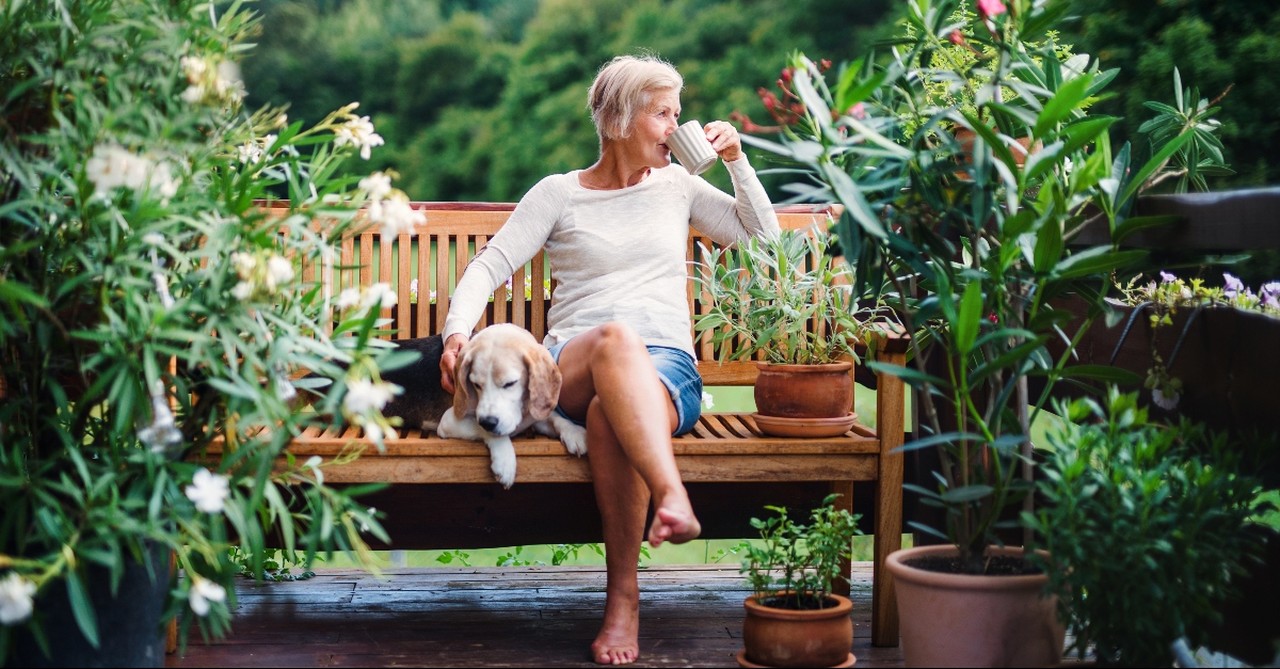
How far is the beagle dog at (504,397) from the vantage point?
8.86 feet

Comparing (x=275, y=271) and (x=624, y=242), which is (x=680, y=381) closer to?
(x=624, y=242)

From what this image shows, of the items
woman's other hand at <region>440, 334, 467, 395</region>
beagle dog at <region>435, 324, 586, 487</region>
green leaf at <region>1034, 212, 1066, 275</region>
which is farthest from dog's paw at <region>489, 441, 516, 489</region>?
green leaf at <region>1034, 212, 1066, 275</region>

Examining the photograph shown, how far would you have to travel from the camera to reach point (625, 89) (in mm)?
3105

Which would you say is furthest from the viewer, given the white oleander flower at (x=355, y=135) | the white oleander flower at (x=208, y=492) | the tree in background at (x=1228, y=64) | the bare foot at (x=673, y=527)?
the tree in background at (x=1228, y=64)

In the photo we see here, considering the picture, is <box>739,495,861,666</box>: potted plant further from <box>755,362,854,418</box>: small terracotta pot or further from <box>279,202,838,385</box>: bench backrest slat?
<box>279,202,838,385</box>: bench backrest slat

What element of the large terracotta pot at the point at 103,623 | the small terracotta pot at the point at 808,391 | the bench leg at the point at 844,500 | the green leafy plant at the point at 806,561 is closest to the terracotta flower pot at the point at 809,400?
the small terracotta pot at the point at 808,391

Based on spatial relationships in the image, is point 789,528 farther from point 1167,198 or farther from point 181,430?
point 181,430

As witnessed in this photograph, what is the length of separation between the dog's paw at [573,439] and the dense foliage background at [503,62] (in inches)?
425

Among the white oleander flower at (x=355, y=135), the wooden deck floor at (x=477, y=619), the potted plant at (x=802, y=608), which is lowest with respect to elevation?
the wooden deck floor at (x=477, y=619)

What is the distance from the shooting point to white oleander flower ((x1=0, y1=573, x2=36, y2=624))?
1879 millimetres

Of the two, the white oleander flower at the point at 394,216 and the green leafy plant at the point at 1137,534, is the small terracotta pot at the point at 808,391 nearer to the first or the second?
the green leafy plant at the point at 1137,534

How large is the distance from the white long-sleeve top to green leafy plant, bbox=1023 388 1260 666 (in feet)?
3.72

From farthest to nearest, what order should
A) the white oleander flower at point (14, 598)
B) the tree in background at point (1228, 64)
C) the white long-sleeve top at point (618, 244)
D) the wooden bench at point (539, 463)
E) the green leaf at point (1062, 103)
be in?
the tree in background at point (1228, 64) < the white long-sleeve top at point (618, 244) < the wooden bench at point (539, 463) < the green leaf at point (1062, 103) < the white oleander flower at point (14, 598)

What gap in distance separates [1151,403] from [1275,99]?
5825 mm
